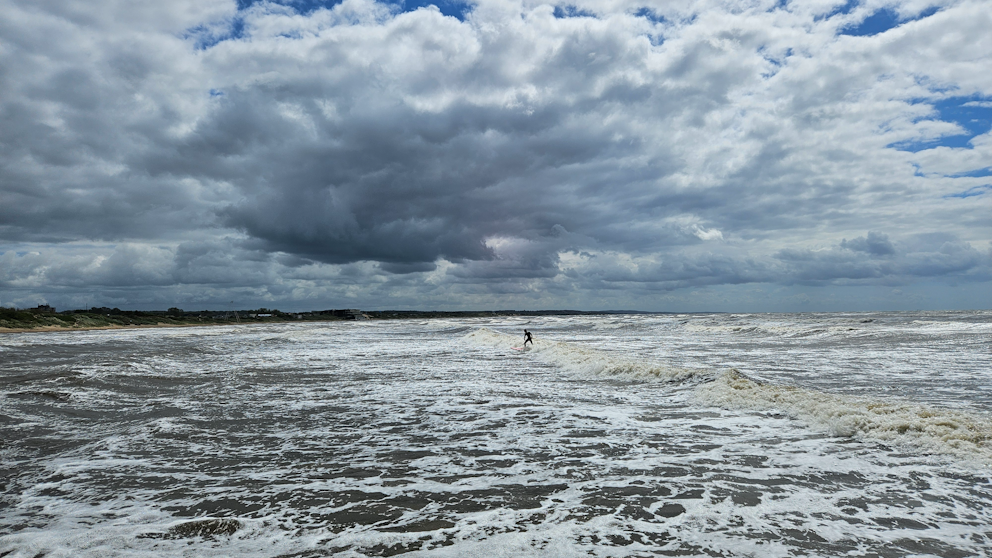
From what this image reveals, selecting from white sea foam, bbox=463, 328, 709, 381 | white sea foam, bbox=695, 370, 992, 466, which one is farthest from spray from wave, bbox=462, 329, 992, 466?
white sea foam, bbox=463, 328, 709, 381

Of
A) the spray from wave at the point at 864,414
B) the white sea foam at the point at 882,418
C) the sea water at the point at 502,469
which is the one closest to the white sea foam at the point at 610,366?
the spray from wave at the point at 864,414

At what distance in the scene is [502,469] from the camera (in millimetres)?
7949

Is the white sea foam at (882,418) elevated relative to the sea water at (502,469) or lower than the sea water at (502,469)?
elevated

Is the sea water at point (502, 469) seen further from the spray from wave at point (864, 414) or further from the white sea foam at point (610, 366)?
the white sea foam at point (610, 366)

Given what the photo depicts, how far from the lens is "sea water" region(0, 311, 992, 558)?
17.9ft

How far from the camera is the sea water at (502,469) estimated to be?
5.46 m

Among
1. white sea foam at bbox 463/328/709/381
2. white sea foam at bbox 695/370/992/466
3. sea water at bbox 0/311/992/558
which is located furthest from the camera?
white sea foam at bbox 463/328/709/381

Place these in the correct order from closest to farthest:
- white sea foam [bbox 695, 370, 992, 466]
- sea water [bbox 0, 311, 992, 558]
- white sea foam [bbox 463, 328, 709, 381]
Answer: sea water [bbox 0, 311, 992, 558] < white sea foam [bbox 695, 370, 992, 466] < white sea foam [bbox 463, 328, 709, 381]

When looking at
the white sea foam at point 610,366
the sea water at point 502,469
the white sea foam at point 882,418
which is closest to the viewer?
the sea water at point 502,469

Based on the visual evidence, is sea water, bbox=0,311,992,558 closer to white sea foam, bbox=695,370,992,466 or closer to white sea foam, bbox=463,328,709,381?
white sea foam, bbox=695,370,992,466

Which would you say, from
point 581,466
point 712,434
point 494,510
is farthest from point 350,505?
point 712,434

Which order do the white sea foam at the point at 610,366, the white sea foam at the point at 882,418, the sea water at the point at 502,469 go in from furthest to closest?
the white sea foam at the point at 610,366 < the white sea foam at the point at 882,418 < the sea water at the point at 502,469

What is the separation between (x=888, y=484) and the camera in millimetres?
7004

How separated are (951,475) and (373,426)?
9.56m
